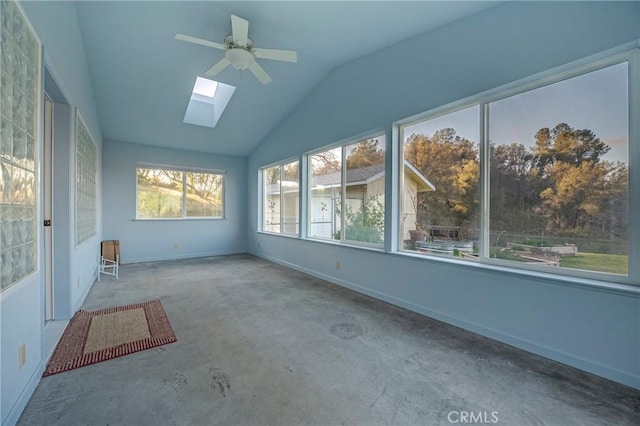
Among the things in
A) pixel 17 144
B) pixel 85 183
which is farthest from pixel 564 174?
pixel 85 183

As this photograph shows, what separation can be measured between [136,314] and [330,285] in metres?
2.47

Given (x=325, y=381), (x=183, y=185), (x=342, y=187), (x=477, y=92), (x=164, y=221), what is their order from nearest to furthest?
(x=325, y=381), (x=477, y=92), (x=342, y=187), (x=164, y=221), (x=183, y=185)

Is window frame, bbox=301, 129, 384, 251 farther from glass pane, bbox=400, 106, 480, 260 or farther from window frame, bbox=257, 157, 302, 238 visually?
glass pane, bbox=400, 106, 480, 260

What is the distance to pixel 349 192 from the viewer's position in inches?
172

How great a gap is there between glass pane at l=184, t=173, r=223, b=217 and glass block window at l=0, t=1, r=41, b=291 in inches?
191

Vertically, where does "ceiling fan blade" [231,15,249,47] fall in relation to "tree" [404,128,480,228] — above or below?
above

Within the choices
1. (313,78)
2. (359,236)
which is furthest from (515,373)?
(313,78)

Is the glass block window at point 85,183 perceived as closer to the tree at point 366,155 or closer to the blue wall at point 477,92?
the blue wall at point 477,92

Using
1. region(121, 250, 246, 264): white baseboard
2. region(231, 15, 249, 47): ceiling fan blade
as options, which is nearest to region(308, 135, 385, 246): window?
region(231, 15, 249, 47): ceiling fan blade

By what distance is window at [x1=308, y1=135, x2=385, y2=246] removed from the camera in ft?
12.7

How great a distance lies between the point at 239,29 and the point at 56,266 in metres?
2.98

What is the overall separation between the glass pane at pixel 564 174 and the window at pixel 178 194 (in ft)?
19.6

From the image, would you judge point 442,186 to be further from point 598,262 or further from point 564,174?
point 598,262

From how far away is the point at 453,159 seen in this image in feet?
10.0
